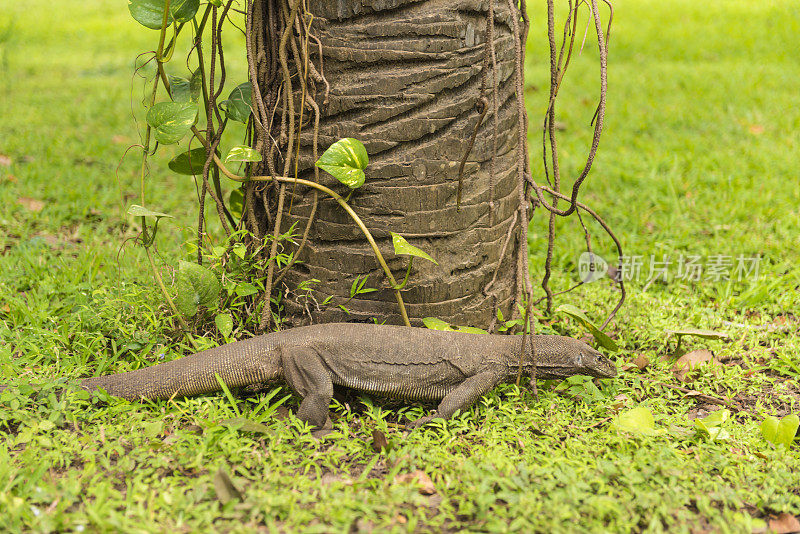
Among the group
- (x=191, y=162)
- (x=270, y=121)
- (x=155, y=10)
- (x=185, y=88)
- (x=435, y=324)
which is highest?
(x=155, y=10)

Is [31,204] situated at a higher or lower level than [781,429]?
higher

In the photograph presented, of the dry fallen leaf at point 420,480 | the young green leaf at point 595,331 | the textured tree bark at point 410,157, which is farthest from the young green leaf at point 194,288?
the young green leaf at point 595,331

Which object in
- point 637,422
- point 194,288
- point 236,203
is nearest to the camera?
Answer: point 637,422

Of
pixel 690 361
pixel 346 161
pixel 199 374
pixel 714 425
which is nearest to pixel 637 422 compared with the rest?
pixel 714 425

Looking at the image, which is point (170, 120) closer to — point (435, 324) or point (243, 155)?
point (243, 155)

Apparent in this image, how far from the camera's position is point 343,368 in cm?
271

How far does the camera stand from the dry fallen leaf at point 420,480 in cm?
222

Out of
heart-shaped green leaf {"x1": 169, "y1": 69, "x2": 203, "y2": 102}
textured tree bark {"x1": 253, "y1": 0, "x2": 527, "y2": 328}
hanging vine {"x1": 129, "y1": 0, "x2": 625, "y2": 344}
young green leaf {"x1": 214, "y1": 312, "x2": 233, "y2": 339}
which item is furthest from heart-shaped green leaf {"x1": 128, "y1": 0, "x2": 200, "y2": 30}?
young green leaf {"x1": 214, "y1": 312, "x2": 233, "y2": 339}

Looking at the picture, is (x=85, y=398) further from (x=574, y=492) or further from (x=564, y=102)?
(x=564, y=102)

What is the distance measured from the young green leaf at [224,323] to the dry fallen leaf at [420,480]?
1058 mm

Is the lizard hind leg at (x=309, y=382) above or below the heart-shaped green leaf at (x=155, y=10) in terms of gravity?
below

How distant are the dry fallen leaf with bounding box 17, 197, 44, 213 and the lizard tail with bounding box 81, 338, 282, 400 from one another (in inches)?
95.0

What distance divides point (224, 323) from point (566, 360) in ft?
4.83

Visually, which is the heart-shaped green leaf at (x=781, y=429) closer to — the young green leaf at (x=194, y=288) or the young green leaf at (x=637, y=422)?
the young green leaf at (x=637, y=422)
